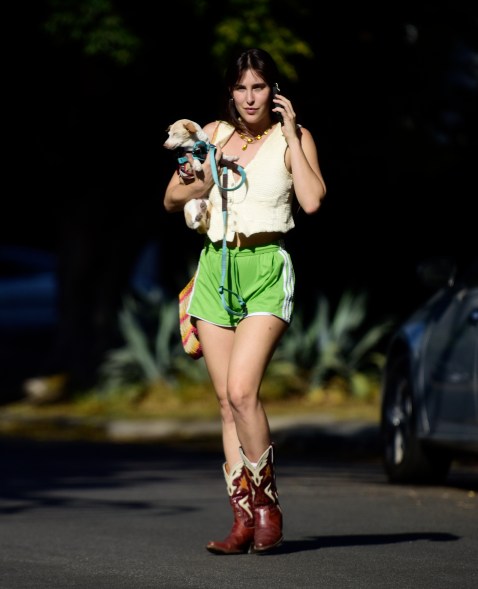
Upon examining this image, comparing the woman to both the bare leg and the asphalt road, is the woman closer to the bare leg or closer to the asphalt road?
the bare leg

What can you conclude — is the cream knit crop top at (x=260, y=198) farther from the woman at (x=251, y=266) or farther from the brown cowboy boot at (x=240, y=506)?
the brown cowboy boot at (x=240, y=506)

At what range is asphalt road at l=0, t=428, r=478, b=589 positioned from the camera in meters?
6.27

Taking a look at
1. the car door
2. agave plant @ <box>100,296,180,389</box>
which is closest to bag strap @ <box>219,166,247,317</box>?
the car door

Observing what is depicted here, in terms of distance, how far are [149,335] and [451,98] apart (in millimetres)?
4357

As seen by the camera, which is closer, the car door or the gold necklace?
the gold necklace

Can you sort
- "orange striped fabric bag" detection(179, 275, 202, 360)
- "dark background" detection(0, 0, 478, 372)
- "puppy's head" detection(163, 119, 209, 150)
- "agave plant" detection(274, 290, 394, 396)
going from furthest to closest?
"agave plant" detection(274, 290, 394, 396), "dark background" detection(0, 0, 478, 372), "orange striped fabric bag" detection(179, 275, 202, 360), "puppy's head" detection(163, 119, 209, 150)

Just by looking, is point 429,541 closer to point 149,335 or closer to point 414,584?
point 414,584

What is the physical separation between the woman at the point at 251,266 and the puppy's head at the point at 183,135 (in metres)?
0.10

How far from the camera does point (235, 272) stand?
665 cm

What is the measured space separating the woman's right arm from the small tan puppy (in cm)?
2

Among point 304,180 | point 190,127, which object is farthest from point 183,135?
point 304,180

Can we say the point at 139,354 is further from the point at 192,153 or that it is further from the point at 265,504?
the point at 192,153

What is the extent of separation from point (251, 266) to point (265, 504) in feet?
3.18

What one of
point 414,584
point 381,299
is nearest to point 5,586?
point 414,584
